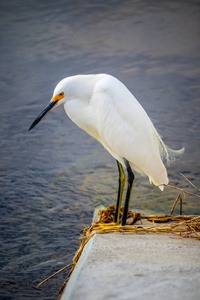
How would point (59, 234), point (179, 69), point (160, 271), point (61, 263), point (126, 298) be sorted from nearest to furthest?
point (126, 298) < point (160, 271) < point (61, 263) < point (59, 234) < point (179, 69)

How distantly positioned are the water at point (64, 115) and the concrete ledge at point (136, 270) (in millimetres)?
708

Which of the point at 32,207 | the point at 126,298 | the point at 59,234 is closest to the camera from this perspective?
the point at 126,298

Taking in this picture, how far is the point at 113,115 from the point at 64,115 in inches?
101

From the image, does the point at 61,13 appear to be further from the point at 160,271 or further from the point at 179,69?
the point at 160,271

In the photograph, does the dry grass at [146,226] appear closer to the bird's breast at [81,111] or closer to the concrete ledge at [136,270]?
the concrete ledge at [136,270]

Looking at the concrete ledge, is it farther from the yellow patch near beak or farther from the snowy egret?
the yellow patch near beak

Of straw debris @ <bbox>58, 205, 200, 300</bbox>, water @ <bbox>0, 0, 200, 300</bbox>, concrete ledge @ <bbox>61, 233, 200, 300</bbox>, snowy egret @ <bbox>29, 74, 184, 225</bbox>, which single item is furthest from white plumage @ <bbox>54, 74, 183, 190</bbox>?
water @ <bbox>0, 0, 200, 300</bbox>

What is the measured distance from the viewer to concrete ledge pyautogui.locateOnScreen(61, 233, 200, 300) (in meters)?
1.50

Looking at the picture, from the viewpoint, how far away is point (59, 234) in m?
3.09

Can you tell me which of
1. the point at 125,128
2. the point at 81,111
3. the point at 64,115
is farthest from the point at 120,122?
the point at 64,115

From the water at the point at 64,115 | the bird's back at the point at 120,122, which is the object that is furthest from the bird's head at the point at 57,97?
the water at the point at 64,115

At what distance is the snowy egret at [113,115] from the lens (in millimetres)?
2404

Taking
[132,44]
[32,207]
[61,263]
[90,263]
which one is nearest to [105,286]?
[90,263]

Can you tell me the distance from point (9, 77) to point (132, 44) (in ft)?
6.01
